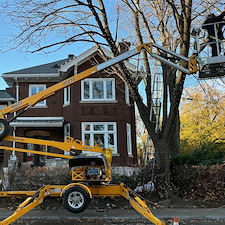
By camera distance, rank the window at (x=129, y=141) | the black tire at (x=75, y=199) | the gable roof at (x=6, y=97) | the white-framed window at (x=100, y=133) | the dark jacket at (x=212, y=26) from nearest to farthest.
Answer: the black tire at (x=75, y=199), the dark jacket at (x=212, y=26), the white-framed window at (x=100, y=133), the window at (x=129, y=141), the gable roof at (x=6, y=97)

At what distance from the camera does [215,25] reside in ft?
27.9

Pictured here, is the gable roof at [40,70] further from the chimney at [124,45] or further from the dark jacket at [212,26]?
the dark jacket at [212,26]

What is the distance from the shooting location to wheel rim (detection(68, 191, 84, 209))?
770 cm

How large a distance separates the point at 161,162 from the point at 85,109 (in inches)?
337

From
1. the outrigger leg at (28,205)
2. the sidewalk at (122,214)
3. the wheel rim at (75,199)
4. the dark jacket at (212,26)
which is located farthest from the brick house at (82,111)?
the wheel rim at (75,199)

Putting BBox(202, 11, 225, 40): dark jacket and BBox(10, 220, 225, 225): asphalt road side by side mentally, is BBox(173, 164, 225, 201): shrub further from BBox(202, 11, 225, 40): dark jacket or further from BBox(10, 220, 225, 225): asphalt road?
BBox(202, 11, 225, 40): dark jacket

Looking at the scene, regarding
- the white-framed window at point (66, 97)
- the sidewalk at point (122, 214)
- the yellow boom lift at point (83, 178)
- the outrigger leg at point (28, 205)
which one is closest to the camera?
the outrigger leg at point (28, 205)

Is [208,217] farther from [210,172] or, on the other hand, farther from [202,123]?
[202,123]

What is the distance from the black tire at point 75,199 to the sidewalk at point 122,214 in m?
1.92

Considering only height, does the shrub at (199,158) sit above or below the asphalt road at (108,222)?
above

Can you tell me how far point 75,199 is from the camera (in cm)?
779

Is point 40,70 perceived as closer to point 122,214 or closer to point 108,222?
point 122,214

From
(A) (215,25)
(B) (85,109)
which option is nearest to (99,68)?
(A) (215,25)

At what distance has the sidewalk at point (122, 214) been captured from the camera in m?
9.43
